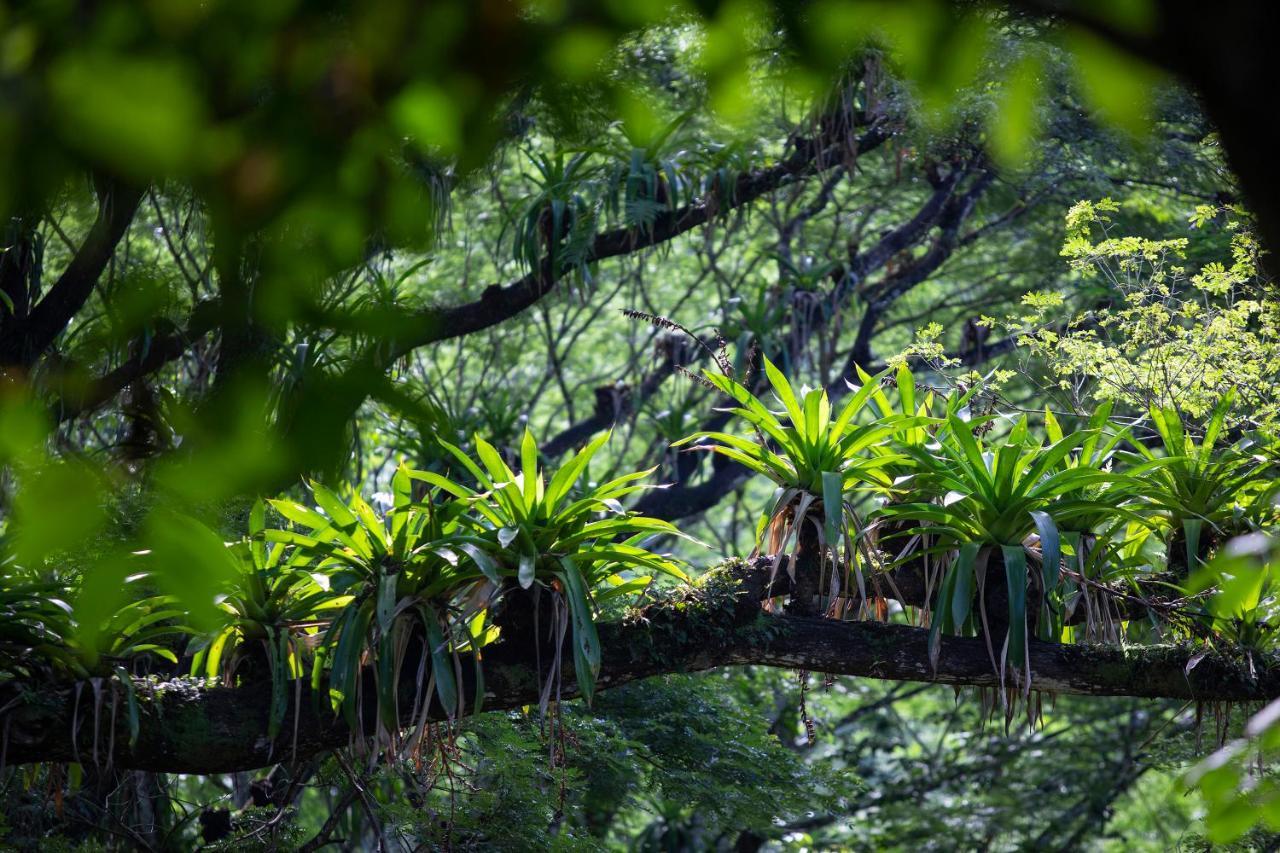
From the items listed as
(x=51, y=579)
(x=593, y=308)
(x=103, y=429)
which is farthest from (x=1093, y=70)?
(x=593, y=308)

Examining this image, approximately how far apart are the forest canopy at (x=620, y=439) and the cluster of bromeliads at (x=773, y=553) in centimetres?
2

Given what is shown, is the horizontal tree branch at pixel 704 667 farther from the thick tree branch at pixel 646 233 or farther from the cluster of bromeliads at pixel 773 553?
the thick tree branch at pixel 646 233

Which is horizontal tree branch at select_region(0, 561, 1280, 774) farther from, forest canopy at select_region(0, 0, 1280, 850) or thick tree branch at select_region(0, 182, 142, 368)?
thick tree branch at select_region(0, 182, 142, 368)

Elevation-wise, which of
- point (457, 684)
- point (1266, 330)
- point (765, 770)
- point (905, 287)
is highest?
point (905, 287)

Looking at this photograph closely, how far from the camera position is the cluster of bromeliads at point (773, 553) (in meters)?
3.08

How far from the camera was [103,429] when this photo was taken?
22.6ft

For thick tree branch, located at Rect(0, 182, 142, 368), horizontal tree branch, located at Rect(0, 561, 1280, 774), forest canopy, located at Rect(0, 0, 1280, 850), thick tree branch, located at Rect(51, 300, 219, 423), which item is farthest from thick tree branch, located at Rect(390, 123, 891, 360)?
horizontal tree branch, located at Rect(0, 561, 1280, 774)

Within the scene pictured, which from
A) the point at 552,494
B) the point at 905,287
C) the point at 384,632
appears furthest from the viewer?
the point at 905,287

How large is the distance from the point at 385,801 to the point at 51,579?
1.45 m

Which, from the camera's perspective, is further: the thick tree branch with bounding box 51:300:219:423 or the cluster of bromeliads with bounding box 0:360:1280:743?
the thick tree branch with bounding box 51:300:219:423

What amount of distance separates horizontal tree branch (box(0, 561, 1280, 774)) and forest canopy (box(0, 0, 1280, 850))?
0.04 ft

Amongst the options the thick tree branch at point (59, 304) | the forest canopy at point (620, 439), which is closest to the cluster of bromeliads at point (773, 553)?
the forest canopy at point (620, 439)

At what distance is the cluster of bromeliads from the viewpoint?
3.08 m

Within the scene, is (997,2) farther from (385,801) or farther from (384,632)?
(385,801)
